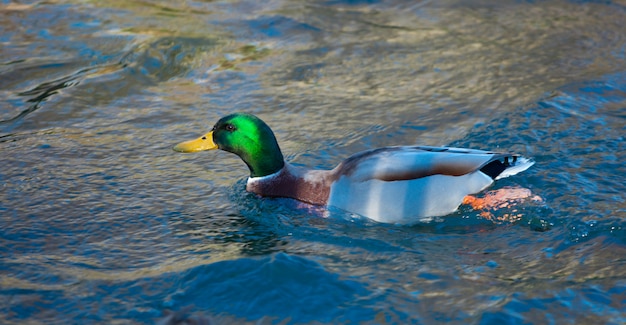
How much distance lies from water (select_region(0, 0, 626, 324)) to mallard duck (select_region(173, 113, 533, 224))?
0.11 metres

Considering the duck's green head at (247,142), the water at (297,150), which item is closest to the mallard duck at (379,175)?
Answer: the duck's green head at (247,142)

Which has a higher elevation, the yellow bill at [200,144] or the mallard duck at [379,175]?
the yellow bill at [200,144]

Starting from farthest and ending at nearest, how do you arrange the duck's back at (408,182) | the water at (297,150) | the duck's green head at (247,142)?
the duck's green head at (247,142) → the duck's back at (408,182) → the water at (297,150)

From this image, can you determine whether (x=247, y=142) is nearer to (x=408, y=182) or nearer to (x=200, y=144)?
(x=200, y=144)

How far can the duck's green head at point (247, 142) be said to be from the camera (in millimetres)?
5883

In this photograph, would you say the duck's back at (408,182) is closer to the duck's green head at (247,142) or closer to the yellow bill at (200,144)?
the duck's green head at (247,142)

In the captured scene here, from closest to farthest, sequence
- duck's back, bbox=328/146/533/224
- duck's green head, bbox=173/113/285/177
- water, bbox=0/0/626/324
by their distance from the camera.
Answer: water, bbox=0/0/626/324
duck's back, bbox=328/146/533/224
duck's green head, bbox=173/113/285/177

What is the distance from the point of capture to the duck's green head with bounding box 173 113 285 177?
5.88m

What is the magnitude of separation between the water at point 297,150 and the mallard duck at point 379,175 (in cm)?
11

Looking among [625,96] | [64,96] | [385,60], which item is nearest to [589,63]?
[625,96]

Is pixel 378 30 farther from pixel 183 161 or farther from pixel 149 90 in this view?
pixel 183 161

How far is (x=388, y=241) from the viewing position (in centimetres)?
522

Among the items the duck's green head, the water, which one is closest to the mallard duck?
the duck's green head

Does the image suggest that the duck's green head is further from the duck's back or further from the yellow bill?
the duck's back
